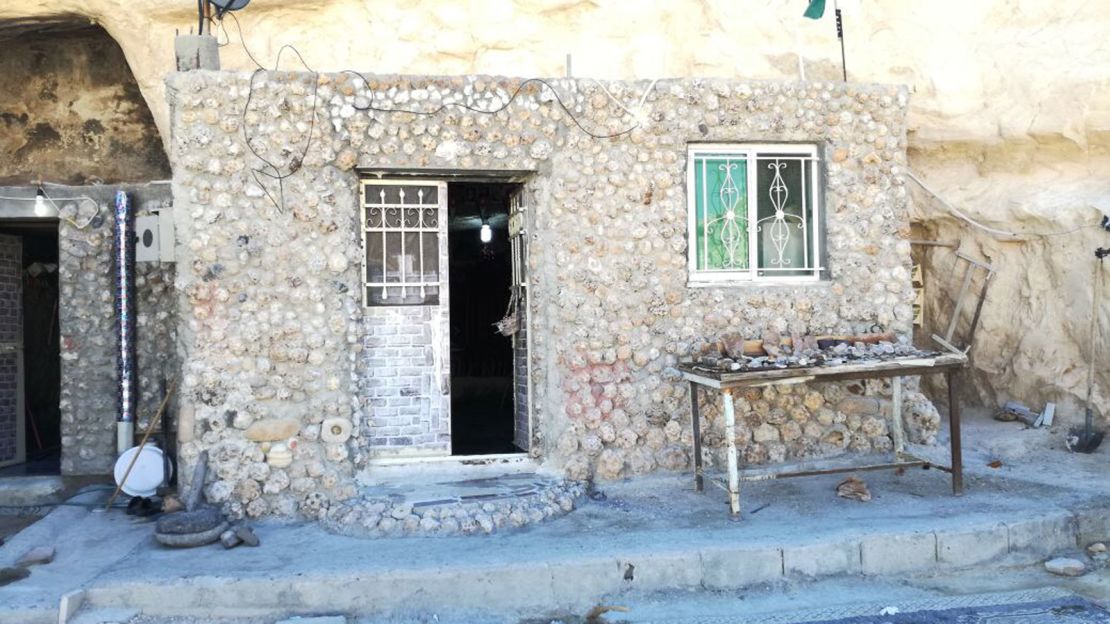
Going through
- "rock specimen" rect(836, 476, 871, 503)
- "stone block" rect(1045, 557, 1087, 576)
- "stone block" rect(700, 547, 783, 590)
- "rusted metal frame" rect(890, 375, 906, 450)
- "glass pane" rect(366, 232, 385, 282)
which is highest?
"glass pane" rect(366, 232, 385, 282)

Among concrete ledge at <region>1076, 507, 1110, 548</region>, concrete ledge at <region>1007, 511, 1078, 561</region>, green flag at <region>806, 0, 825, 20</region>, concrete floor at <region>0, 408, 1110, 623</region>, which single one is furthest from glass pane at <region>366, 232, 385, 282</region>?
concrete ledge at <region>1076, 507, 1110, 548</region>

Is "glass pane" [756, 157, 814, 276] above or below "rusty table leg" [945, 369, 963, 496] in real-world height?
above

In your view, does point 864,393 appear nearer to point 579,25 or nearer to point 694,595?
point 694,595

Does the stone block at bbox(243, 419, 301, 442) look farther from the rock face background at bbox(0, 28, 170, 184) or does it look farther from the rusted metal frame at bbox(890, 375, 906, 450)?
the rusted metal frame at bbox(890, 375, 906, 450)

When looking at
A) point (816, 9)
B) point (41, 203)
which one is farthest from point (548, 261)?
point (41, 203)

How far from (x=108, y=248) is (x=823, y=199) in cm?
649

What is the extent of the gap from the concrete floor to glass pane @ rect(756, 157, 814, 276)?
195 centimetres

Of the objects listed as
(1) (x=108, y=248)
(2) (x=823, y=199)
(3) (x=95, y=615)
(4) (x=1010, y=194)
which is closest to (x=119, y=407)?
(1) (x=108, y=248)

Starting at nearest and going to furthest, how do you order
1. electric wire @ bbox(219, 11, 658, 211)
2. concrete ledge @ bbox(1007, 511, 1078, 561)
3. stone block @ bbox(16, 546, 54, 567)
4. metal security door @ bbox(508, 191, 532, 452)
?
stone block @ bbox(16, 546, 54, 567) → concrete ledge @ bbox(1007, 511, 1078, 561) → electric wire @ bbox(219, 11, 658, 211) → metal security door @ bbox(508, 191, 532, 452)

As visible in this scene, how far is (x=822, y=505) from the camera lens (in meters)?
6.11

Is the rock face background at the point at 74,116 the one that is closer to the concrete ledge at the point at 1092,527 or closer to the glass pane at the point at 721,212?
the glass pane at the point at 721,212

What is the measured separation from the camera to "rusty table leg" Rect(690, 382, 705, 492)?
6.22 meters

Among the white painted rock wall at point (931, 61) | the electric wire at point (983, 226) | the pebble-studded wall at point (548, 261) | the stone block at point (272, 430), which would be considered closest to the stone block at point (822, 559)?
the pebble-studded wall at point (548, 261)

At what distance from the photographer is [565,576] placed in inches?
193
